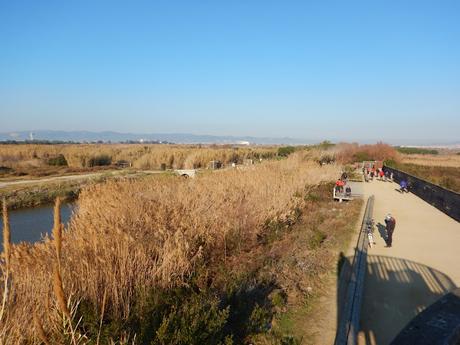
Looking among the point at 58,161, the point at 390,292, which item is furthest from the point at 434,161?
the point at 390,292

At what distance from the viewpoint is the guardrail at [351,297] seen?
5.76 m

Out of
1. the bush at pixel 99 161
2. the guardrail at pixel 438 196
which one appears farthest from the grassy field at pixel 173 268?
the bush at pixel 99 161

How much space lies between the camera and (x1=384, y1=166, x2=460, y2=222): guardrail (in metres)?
15.9

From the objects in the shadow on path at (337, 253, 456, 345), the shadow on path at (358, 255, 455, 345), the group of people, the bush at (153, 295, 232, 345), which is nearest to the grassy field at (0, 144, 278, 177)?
the group of people

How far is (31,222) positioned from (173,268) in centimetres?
1561

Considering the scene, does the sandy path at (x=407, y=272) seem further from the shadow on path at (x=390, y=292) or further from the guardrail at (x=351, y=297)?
the guardrail at (x=351, y=297)

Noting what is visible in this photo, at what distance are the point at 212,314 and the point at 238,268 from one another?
3437 millimetres

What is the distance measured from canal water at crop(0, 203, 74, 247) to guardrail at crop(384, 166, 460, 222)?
16.3 metres

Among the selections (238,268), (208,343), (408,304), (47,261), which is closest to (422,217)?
(408,304)

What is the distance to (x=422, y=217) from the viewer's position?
633 inches

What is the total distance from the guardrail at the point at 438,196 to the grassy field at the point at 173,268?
18.2 ft

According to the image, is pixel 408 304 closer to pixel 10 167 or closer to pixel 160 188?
pixel 160 188

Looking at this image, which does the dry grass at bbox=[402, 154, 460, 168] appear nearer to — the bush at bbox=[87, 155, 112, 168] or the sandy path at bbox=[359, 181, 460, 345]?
the sandy path at bbox=[359, 181, 460, 345]

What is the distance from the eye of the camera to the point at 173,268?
6391 mm
